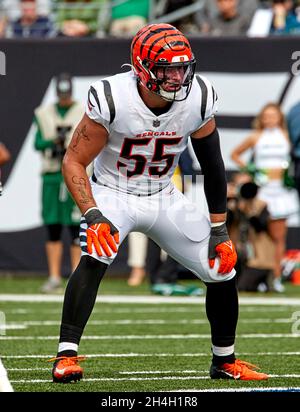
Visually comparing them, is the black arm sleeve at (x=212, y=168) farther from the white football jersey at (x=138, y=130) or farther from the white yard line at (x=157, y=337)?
the white yard line at (x=157, y=337)

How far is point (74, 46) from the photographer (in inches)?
485

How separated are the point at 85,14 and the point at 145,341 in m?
6.89

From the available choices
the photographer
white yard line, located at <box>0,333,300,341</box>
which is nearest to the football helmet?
white yard line, located at <box>0,333,300,341</box>

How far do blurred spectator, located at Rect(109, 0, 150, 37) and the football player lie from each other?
762 cm

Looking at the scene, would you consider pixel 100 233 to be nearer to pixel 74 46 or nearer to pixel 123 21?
pixel 74 46

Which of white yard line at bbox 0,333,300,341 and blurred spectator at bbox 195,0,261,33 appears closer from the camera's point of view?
white yard line at bbox 0,333,300,341

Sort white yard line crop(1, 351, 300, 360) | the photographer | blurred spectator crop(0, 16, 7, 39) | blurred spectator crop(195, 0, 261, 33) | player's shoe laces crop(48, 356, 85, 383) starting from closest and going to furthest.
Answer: player's shoe laces crop(48, 356, 85, 383) < white yard line crop(1, 351, 300, 360) < the photographer < blurred spectator crop(195, 0, 261, 33) < blurred spectator crop(0, 16, 7, 39)

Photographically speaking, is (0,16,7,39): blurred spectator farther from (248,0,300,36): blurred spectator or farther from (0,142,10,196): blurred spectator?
(248,0,300,36): blurred spectator

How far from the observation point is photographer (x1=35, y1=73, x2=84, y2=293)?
35.4 feet

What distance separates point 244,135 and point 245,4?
1.62 metres

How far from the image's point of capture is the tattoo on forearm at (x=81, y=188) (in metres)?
5.40

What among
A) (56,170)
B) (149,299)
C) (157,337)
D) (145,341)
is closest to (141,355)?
(145,341)

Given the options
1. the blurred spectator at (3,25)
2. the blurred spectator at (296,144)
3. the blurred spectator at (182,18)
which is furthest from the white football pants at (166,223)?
the blurred spectator at (182,18)

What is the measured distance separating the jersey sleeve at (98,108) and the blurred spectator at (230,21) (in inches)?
294
